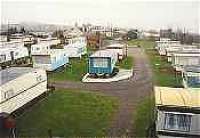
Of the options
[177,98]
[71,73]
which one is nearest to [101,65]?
[71,73]

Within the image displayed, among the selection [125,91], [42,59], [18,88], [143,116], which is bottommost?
[143,116]

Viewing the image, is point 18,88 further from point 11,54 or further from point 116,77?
point 11,54

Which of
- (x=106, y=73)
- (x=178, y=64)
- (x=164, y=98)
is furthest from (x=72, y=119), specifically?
(x=178, y=64)

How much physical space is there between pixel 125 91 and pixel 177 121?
31.6 feet

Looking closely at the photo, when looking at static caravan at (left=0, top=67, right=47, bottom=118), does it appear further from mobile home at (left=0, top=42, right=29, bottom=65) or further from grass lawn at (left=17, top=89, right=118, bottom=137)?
mobile home at (left=0, top=42, right=29, bottom=65)

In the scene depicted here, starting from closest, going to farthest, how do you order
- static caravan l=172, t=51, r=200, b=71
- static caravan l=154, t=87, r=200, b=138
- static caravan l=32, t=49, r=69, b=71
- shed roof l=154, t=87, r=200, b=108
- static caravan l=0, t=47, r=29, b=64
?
static caravan l=154, t=87, r=200, b=138 < shed roof l=154, t=87, r=200, b=108 < static caravan l=32, t=49, r=69, b=71 < static caravan l=172, t=51, r=200, b=71 < static caravan l=0, t=47, r=29, b=64

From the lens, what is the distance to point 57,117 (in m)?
15.3

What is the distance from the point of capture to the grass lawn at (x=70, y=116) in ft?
44.4

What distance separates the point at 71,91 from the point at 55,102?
10.1 ft

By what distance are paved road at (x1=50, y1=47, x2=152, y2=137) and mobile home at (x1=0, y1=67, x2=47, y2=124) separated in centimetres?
452

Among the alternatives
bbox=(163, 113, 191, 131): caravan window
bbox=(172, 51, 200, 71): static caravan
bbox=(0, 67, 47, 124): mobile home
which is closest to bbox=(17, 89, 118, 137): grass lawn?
bbox=(0, 67, 47, 124): mobile home

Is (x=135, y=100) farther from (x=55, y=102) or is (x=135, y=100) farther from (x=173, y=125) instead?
(x=173, y=125)

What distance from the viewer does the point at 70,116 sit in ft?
50.6

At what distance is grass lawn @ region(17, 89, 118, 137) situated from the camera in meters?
13.5
